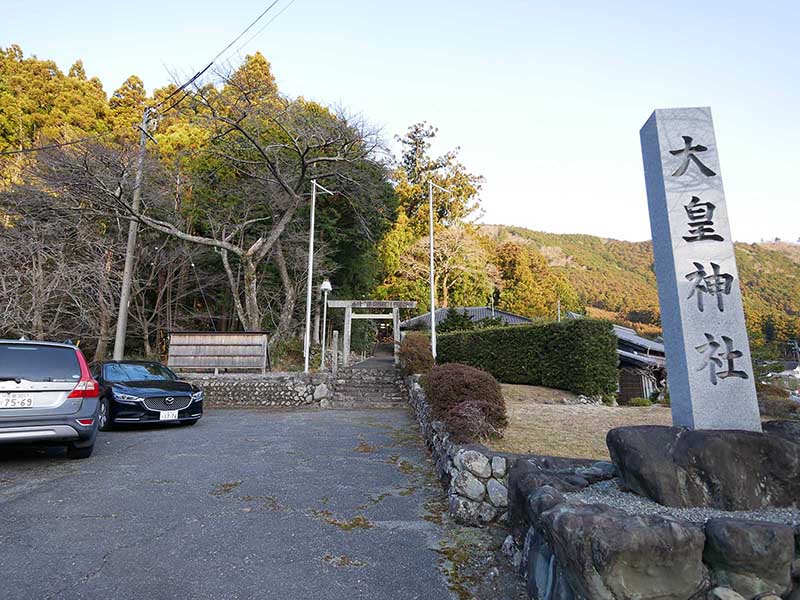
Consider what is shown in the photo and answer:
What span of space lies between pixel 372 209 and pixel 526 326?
8.27m

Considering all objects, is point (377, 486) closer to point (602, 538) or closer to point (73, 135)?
point (602, 538)

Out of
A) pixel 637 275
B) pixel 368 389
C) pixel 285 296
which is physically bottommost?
pixel 368 389

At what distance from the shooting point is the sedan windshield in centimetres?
828

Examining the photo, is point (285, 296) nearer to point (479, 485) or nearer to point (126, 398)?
point (126, 398)

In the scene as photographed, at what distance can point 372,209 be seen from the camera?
1873 cm

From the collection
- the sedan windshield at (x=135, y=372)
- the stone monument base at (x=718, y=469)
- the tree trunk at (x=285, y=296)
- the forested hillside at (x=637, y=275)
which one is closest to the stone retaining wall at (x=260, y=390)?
the sedan windshield at (x=135, y=372)

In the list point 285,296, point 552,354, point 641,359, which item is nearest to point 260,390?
point 285,296

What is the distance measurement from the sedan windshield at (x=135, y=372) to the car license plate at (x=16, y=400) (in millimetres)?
3474

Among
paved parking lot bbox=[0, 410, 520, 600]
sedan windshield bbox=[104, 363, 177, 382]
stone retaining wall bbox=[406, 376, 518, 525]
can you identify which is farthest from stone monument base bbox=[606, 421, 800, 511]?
sedan windshield bbox=[104, 363, 177, 382]

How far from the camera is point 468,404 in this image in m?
5.01

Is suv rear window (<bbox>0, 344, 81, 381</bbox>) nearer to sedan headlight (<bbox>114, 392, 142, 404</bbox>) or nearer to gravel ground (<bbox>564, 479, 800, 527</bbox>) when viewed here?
sedan headlight (<bbox>114, 392, 142, 404</bbox>)

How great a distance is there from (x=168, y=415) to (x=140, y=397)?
595 millimetres

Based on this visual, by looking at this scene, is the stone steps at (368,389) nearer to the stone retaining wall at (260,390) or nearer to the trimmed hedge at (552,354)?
the stone retaining wall at (260,390)

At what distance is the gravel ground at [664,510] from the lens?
7.97ft
